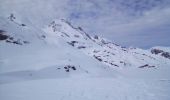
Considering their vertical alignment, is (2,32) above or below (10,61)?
above

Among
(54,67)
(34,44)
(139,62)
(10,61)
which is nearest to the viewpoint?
(10,61)

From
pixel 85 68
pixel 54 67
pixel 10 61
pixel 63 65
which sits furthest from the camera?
pixel 85 68

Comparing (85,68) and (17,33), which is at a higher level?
(17,33)

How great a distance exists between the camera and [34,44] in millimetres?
59656

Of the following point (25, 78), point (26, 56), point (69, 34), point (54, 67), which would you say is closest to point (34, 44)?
point (26, 56)

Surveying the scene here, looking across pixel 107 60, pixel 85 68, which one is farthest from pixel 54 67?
pixel 107 60

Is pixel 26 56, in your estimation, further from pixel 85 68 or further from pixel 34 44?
pixel 85 68

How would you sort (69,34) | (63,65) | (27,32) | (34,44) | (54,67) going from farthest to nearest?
1. (69,34)
2. (27,32)
3. (34,44)
4. (63,65)
5. (54,67)

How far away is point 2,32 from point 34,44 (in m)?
9.26

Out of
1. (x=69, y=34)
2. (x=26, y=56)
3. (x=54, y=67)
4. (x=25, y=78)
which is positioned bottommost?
(x=25, y=78)

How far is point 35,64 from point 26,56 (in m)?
5.61

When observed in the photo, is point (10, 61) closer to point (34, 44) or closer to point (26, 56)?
point (26, 56)

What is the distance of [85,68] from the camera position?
55938 mm

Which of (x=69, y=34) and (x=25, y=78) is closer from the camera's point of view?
(x=25, y=78)
